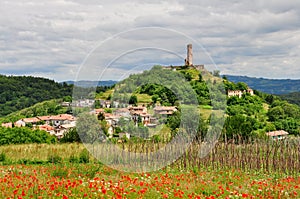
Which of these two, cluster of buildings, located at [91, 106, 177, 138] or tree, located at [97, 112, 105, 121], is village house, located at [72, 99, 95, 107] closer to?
cluster of buildings, located at [91, 106, 177, 138]

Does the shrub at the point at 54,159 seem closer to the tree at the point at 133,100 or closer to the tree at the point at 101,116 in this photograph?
the tree at the point at 101,116

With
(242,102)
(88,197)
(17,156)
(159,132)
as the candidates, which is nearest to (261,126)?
(242,102)

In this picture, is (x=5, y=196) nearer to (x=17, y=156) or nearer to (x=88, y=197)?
(x=88, y=197)

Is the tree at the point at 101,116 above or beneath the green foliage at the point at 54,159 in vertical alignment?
above

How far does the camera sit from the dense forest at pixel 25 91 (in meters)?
113

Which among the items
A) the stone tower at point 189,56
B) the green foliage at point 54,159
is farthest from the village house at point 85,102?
the stone tower at point 189,56

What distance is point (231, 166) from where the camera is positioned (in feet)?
58.3

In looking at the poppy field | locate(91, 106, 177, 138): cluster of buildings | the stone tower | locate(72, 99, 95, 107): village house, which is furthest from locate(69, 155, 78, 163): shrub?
the stone tower

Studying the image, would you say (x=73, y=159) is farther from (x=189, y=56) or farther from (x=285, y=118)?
(x=285, y=118)

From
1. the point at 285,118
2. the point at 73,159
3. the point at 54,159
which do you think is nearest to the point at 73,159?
the point at 73,159

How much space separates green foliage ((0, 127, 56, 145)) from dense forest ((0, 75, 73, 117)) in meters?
80.8

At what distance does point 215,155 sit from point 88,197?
35.7 feet

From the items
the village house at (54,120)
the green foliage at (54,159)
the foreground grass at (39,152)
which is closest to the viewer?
the green foliage at (54,159)

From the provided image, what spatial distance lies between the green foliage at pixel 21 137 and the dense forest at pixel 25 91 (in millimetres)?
80780
